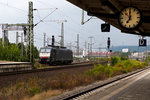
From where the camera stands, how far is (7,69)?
25656 millimetres

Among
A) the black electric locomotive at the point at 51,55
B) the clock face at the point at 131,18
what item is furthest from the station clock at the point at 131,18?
the black electric locomotive at the point at 51,55

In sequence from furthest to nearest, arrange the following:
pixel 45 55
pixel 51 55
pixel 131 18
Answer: pixel 45 55, pixel 51 55, pixel 131 18

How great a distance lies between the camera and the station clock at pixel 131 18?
9.77 metres

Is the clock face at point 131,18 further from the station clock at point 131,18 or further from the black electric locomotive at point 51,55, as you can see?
the black electric locomotive at point 51,55

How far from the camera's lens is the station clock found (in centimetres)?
977

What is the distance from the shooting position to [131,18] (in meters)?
9.87

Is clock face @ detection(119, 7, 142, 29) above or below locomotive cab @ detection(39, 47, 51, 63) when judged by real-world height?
above

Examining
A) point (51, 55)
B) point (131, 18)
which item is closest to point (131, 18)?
point (131, 18)

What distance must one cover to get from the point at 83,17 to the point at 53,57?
2336 centimetres

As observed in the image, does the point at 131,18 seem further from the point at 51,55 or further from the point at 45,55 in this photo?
the point at 45,55

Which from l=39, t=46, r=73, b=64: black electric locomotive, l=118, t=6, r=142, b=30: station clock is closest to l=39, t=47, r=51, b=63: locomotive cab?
l=39, t=46, r=73, b=64: black electric locomotive

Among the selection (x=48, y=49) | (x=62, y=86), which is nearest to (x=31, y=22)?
(x=48, y=49)

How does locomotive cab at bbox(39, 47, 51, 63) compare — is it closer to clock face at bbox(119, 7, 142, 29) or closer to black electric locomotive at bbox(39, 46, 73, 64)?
black electric locomotive at bbox(39, 46, 73, 64)

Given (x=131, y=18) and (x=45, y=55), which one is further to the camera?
(x=45, y=55)
